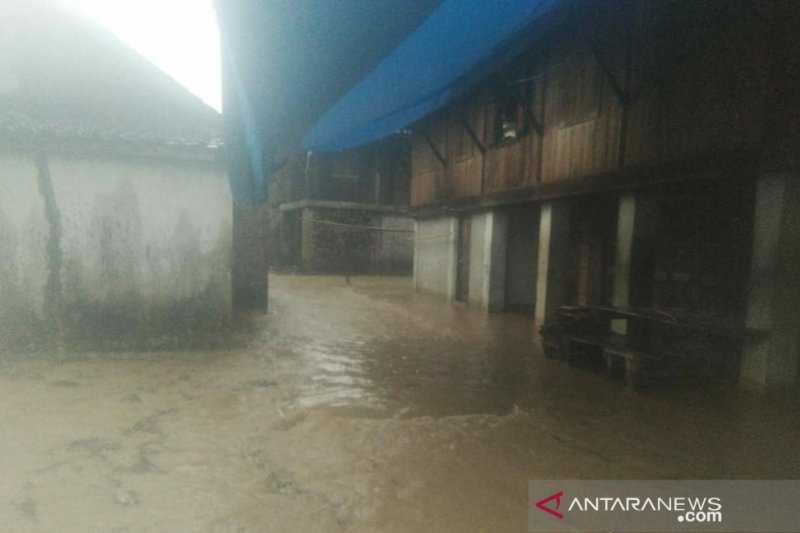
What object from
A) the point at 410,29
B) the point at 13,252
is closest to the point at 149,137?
the point at 13,252

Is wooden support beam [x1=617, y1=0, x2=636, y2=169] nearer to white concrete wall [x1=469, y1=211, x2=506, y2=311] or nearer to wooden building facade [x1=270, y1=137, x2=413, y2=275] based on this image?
white concrete wall [x1=469, y1=211, x2=506, y2=311]

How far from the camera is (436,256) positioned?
15164 millimetres

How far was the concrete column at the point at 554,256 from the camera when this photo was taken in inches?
382

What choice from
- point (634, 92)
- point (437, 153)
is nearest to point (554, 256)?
point (634, 92)

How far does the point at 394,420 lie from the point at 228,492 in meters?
1.81

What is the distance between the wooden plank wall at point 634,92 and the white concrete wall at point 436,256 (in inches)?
113

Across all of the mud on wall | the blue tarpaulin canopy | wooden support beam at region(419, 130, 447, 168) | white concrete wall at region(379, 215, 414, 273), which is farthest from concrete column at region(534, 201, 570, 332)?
white concrete wall at region(379, 215, 414, 273)

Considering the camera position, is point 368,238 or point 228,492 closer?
point 228,492

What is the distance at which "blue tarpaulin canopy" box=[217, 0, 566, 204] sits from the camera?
11.5 ft

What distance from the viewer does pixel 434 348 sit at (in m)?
7.72

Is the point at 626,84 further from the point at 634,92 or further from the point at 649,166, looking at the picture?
the point at 649,166

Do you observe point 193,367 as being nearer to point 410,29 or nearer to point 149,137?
point 149,137

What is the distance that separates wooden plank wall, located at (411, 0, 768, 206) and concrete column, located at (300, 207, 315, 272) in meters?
12.0

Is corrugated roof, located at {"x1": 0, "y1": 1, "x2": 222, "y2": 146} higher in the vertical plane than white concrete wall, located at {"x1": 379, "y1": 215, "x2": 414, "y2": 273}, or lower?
higher
